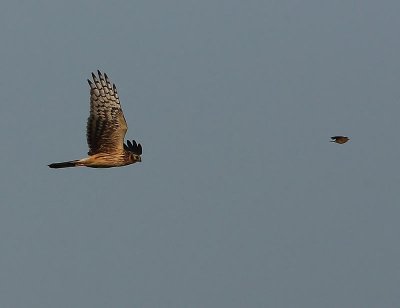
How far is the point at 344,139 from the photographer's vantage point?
67.8 metres

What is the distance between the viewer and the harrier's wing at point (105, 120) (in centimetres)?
6291

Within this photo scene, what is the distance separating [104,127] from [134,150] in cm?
218

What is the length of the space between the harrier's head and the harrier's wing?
95 centimetres

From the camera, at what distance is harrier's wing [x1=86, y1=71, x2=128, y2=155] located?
62.9 metres

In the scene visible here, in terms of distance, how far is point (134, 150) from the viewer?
64.7 m

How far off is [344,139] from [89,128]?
35.5 ft

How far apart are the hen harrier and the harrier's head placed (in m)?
0.68

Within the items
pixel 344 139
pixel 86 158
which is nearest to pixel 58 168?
pixel 86 158

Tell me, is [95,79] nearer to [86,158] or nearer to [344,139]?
[86,158]

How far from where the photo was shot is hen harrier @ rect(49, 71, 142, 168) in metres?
62.9

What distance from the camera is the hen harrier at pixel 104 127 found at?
2477 inches

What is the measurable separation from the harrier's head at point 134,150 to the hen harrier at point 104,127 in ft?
2.22

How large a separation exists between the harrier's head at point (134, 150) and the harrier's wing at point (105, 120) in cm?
95

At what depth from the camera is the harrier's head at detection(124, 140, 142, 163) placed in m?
64.1
